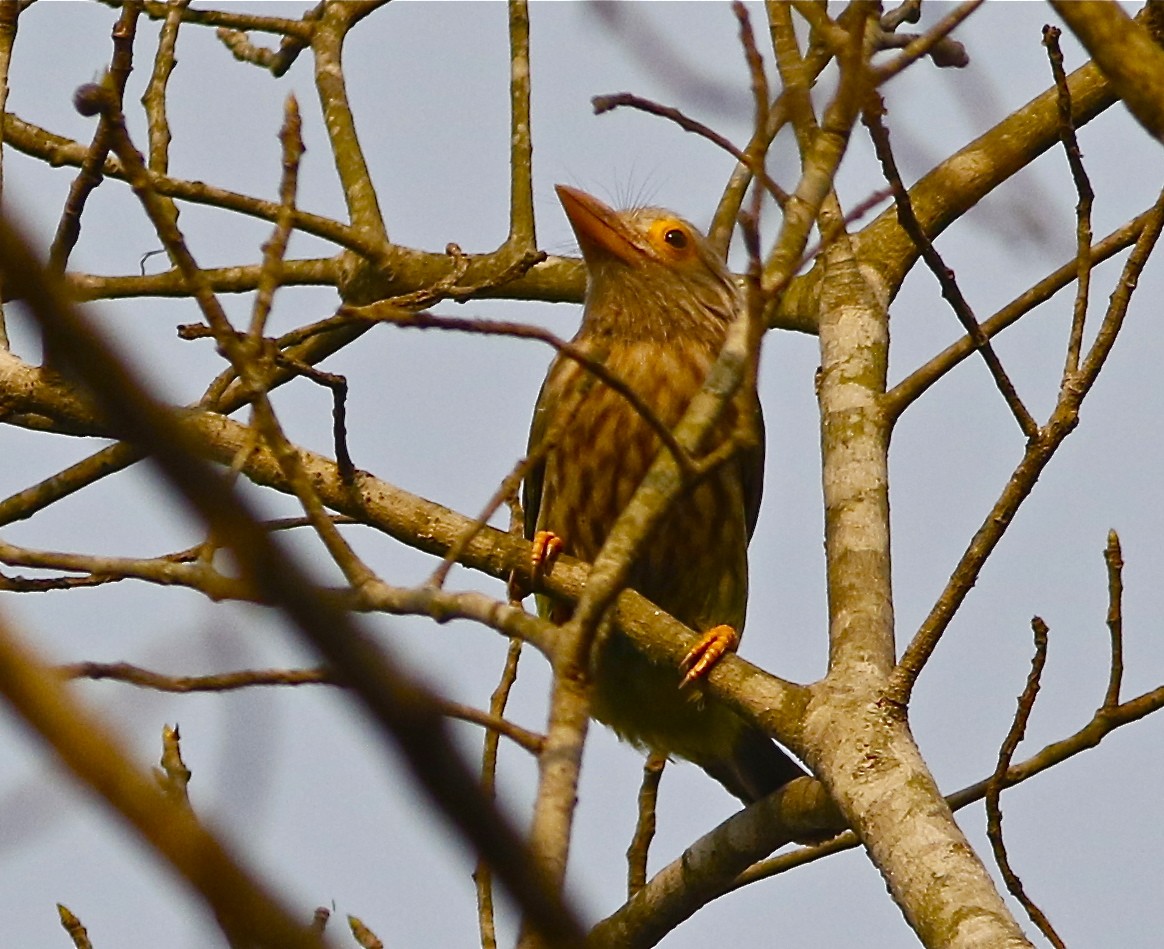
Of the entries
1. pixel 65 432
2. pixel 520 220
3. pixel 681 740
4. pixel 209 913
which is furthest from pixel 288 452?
pixel 681 740

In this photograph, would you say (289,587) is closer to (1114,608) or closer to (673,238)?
(1114,608)

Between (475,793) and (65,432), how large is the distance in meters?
3.29

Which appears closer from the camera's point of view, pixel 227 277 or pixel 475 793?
pixel 475 793

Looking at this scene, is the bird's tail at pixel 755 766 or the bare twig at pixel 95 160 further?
the bird's tail at pixel 755 766

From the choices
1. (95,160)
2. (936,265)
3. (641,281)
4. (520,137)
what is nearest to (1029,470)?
(936,265)

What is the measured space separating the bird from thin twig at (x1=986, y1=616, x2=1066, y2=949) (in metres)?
1.39

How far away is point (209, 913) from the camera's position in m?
0.80

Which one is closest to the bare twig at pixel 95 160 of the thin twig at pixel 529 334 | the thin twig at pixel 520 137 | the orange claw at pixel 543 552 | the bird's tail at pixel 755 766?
the thin twig at pixel 529 334

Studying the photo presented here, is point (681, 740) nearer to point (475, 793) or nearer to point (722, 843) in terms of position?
point (722, 843)

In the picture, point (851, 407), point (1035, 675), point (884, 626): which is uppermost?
point (851, 407)

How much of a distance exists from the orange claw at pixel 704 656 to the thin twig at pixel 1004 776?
677mm

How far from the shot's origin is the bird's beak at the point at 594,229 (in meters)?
5.59

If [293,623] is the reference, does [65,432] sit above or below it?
above

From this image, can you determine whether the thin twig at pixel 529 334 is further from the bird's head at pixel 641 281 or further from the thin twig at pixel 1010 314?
the bird's head at pixel 641 281
